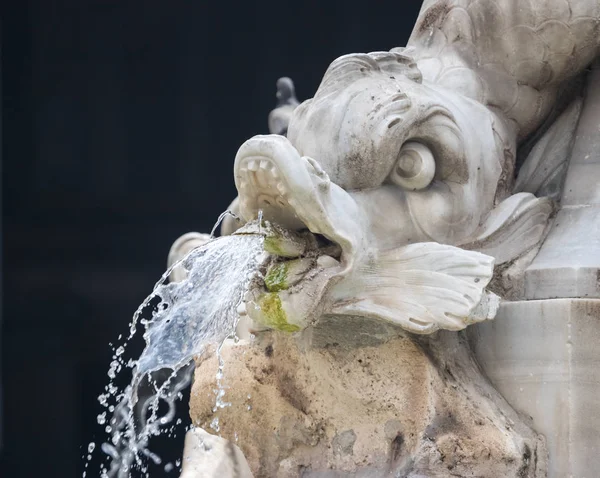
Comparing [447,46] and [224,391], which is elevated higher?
[447,46]

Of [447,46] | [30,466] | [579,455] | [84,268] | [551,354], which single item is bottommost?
[30,466]

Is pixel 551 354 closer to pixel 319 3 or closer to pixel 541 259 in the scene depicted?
pixel 541 259

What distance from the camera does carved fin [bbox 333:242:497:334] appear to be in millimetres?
2215

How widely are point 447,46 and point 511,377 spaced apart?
2.10ft

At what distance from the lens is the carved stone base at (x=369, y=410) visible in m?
2.27

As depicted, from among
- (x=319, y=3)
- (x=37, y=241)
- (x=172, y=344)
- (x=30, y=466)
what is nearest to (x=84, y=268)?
(x=37, y=241)

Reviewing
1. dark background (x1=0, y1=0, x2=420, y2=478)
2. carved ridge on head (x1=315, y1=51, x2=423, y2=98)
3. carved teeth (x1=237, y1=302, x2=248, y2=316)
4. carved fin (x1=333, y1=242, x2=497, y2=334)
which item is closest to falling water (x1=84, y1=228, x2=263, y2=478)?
carved teeth (x1=237, y1=302, x2=248, y2=316)

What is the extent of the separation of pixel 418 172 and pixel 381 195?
0.23 feet

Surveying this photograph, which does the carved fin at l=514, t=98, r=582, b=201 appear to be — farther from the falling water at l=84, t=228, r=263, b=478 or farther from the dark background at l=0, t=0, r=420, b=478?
the dark background at l=0, t=0, r=420, b=478

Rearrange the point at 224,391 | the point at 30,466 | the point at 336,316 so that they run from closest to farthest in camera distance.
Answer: the point at 336,316
the point at 224,391
the point at 30,466

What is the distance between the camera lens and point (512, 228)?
2.45 m

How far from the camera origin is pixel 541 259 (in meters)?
2.42

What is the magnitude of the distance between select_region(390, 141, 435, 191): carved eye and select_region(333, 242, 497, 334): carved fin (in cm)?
13

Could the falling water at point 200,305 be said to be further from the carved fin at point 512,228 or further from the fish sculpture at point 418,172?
the carved fin at point 512,228
